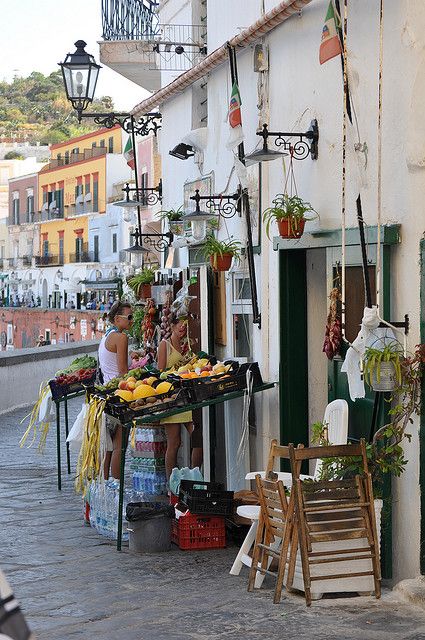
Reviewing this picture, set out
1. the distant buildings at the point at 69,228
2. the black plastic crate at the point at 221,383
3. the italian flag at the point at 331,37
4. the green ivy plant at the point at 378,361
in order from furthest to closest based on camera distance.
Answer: the distant buildings at the point at 69,228, the black plastic crate at the point at 221,383, the italian flag at the point at 331,37, the green ivy plant at the point at 378,361

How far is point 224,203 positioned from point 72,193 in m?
59.7

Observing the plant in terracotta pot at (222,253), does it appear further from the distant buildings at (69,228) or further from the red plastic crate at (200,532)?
the distant buildings at (69,228)

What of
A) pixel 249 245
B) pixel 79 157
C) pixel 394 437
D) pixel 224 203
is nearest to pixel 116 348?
pixel 224 203

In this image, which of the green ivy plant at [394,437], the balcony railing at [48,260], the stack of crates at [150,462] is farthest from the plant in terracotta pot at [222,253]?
the balcony railing at [48,260]

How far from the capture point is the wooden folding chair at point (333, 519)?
7.03 meters

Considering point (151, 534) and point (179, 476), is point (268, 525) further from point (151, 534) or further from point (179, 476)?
point (179, 476)

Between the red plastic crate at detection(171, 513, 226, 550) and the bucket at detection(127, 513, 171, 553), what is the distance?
3.7 inches

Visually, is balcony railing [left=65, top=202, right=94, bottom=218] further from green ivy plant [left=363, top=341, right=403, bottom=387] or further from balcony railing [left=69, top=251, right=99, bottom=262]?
green ivy plant [left=363, top=341, right=403, bottom=387]

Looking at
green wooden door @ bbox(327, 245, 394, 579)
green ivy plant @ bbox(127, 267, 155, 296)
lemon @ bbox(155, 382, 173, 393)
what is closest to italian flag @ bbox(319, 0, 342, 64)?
green wooden door @ bbox(327, 245, 394, 579)

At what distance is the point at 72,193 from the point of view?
69.8 meters

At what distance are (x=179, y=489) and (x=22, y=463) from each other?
471cm

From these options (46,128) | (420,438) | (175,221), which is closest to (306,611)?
(420,438)

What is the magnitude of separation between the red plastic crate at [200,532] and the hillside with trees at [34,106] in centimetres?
11656

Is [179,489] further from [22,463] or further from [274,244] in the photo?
[22,463]
